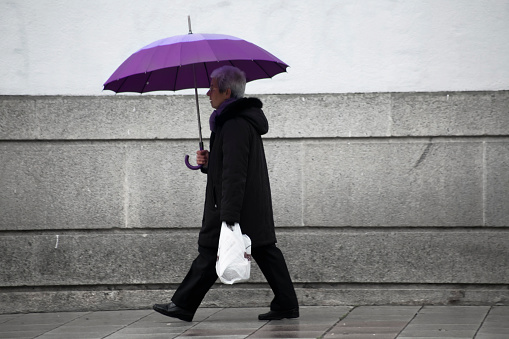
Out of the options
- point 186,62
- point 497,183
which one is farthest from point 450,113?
point 186,62

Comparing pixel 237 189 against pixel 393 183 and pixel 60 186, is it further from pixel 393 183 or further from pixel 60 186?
pixel 60 186

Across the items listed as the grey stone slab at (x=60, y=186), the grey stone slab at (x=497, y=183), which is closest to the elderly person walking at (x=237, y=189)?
the grey stone slab at (x=60, y=186)

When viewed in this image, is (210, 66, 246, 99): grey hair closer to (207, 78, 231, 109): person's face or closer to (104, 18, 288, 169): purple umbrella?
(207, 78, 231, 109): person's face

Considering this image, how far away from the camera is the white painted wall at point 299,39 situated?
6922 mm

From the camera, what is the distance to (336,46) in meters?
6.99

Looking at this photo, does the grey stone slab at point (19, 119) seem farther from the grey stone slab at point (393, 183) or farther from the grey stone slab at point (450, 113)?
the grey stone slab at point (450, 113)

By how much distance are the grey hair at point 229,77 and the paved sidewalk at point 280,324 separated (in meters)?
1.64

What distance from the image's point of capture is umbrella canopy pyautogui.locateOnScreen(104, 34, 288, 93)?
17.6 ft

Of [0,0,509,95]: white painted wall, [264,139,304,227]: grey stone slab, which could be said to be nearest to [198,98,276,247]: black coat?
[264,139,304,227]: grey stone slab

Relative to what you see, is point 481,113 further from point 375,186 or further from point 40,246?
point 40,246

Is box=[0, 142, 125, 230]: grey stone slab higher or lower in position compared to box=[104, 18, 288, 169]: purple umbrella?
lower

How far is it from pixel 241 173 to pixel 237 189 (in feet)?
0.37

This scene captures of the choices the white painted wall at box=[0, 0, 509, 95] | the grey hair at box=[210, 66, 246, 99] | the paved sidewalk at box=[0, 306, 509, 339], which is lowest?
the paved sidewalk at box=[0, 306, 509, 339]

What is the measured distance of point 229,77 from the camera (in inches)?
232
